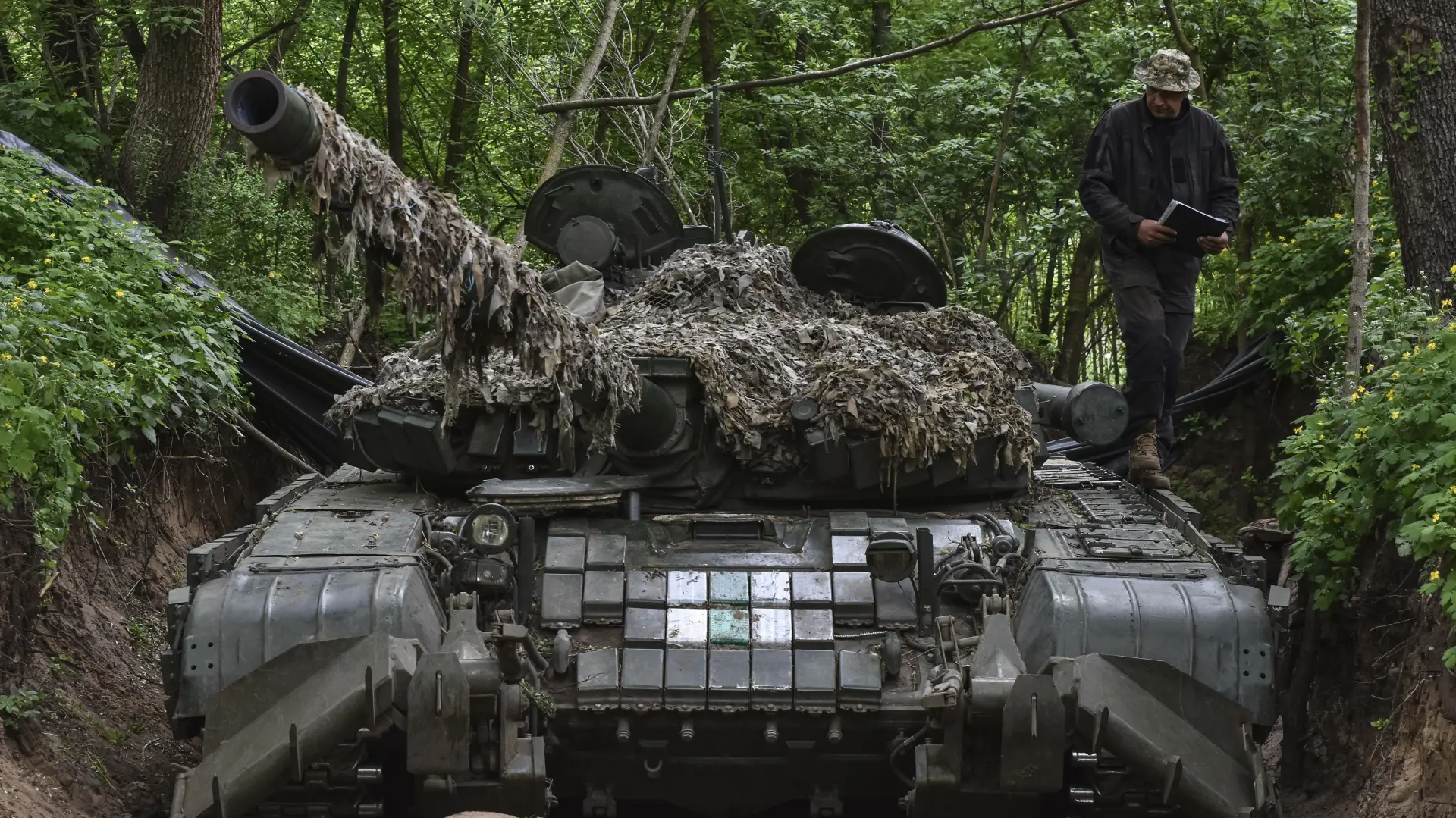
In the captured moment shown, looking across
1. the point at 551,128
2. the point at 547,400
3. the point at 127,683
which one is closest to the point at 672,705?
the point at 547,400

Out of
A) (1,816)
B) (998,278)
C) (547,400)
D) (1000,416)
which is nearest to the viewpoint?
(1,816)

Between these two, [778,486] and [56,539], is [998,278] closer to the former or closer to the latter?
[778,486]

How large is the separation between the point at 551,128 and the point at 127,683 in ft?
30.7

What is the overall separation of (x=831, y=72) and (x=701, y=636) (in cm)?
740

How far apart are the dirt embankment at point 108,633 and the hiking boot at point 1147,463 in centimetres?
521

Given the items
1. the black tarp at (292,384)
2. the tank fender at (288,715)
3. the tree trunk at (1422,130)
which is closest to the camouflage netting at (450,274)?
the tank fender at (288,715)

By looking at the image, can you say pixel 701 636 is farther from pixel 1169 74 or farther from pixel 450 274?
pixel 1169 74

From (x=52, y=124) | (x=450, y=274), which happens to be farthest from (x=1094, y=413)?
(x=52, y=124)

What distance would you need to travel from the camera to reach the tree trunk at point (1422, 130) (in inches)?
353

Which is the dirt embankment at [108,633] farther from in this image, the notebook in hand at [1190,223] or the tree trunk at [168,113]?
the notebook in hand at [1190,223]

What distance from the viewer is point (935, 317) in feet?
28.8

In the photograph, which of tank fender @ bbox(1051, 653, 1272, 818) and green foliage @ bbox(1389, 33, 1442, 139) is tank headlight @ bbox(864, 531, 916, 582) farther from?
green foliage @ bbox(1389, 33, 1442, 139)

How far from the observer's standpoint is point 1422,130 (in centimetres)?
913

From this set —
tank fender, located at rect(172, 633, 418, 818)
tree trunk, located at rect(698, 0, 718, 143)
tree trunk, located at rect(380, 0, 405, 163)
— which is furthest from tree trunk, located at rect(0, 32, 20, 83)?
tank fender, located at rect(172, 633, 418, 818)
